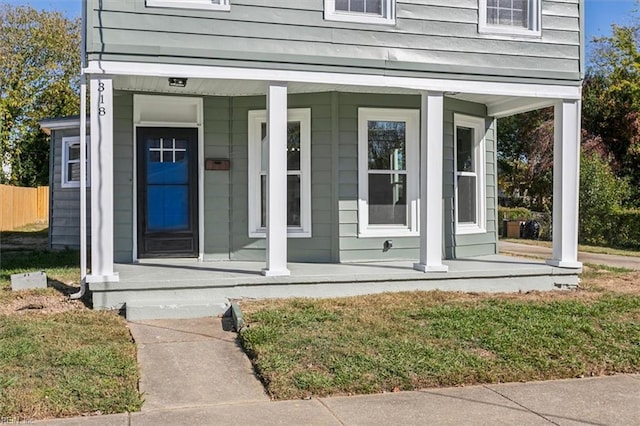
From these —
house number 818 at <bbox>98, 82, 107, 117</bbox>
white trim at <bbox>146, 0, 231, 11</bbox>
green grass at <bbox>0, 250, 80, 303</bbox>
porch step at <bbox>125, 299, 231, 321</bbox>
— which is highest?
white trim at <bbox>146, 0, 231, 11</bbox>

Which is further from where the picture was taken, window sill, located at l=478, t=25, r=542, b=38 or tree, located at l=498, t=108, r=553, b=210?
tree, located at l=498, t=108, r=553, b=210

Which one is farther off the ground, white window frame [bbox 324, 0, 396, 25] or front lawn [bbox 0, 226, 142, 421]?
white window frame [bbox 324, 0, 396, 25]

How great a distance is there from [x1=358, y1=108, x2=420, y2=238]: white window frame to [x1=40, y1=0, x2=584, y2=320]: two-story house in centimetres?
2

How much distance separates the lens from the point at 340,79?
26.0 feet

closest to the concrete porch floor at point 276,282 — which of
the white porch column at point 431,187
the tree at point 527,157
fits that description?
the white porch column at point 431,187

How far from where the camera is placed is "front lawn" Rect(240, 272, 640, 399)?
4.97 m

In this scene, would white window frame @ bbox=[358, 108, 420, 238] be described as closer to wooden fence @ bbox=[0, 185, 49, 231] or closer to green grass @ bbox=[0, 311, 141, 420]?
green grass @ bbox=[0, 311, 141, 420]

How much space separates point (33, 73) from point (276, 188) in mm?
25156

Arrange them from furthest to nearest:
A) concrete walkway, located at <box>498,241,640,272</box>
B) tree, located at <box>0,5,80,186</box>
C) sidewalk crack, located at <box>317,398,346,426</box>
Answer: tree, located at <box>0,5,80,186</box> → concrete walkway, located at <box>498,241,640,272</box> → sidewalk crack, located at <box>317,398,346,426</box>

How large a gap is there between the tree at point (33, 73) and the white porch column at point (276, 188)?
78.1 feet

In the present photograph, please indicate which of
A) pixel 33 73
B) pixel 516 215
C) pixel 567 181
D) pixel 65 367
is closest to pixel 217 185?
pixel 65 367

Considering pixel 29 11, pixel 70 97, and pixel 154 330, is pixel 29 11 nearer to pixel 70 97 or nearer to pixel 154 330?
pixel 70 97

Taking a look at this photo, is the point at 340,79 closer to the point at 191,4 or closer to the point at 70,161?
the point at 191,4

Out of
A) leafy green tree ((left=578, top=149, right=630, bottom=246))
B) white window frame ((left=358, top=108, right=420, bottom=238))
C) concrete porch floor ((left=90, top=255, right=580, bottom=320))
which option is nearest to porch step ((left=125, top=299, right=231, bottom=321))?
concrete porch floor ((left=90, top=255, right=580, bottom=320))
